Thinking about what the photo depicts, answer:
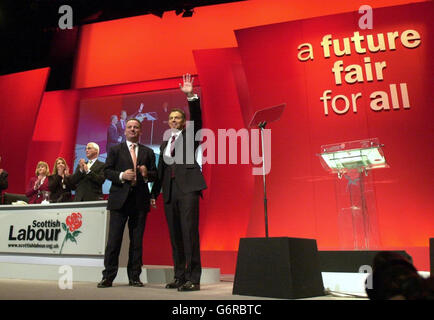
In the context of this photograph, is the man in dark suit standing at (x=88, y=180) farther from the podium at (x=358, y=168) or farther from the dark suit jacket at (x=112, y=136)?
the podium at (x=358, y=168)

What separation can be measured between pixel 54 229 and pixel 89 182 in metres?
0.71

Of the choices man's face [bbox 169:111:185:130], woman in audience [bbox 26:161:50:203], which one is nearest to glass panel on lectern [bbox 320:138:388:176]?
man's face [bbox 169:111:185:130]

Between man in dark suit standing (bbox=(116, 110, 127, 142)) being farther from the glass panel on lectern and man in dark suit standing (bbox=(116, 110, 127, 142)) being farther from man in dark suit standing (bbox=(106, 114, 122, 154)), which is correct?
the glass panel on lectern

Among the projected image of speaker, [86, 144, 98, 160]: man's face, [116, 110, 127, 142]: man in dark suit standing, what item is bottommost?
the projected image of speaker

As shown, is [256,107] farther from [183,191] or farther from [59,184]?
[59,184]

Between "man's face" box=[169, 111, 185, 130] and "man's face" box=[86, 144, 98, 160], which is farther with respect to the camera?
"man's face" box=[86, 144, 98, 160]

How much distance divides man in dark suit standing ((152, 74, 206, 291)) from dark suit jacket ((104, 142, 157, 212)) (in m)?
0.11

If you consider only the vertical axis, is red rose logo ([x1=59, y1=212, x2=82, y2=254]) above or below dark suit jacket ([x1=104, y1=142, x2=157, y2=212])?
below

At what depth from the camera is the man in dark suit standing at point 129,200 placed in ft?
9.44

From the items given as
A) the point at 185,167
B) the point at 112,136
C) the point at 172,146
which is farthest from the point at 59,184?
the point at 185,167

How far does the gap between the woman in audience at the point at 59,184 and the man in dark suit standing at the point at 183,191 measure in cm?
218

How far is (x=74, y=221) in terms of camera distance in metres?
3.66

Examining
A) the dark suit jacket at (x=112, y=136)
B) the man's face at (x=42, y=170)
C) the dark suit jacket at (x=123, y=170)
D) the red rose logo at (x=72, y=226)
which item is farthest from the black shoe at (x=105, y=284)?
the dark suit jacket at (x=112, y=136)

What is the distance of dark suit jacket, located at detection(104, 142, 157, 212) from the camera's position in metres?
2.94
